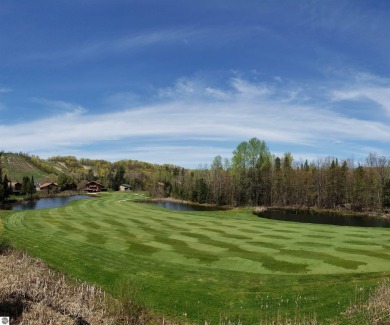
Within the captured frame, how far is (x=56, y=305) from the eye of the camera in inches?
473

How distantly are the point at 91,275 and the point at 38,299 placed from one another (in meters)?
8.16

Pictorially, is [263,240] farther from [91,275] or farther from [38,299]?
[38,299]

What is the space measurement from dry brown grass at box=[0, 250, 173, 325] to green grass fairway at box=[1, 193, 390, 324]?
2.68m

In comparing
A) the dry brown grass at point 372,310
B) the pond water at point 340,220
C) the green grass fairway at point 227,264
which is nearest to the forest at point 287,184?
the pond water at point 340,220

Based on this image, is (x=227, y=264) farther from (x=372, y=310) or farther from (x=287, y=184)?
(x=287, y=184)

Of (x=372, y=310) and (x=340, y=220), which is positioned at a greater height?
(x=372, y=310)

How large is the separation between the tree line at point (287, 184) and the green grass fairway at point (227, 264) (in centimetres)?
6501

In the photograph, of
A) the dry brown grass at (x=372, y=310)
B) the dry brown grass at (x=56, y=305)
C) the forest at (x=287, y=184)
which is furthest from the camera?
the forest at (x=287, y=184)

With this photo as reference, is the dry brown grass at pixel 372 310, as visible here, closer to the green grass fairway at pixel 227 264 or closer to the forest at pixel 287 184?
the green grass fairway at pixel 227 264

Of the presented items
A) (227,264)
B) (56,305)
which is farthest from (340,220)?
(56,305)

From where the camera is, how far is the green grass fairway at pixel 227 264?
15.8m

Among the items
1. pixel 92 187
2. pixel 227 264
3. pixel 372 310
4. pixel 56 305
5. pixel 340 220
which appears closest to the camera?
pixel 56 305

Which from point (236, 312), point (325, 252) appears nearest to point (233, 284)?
point (236, 312)

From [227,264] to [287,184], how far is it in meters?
88.6
